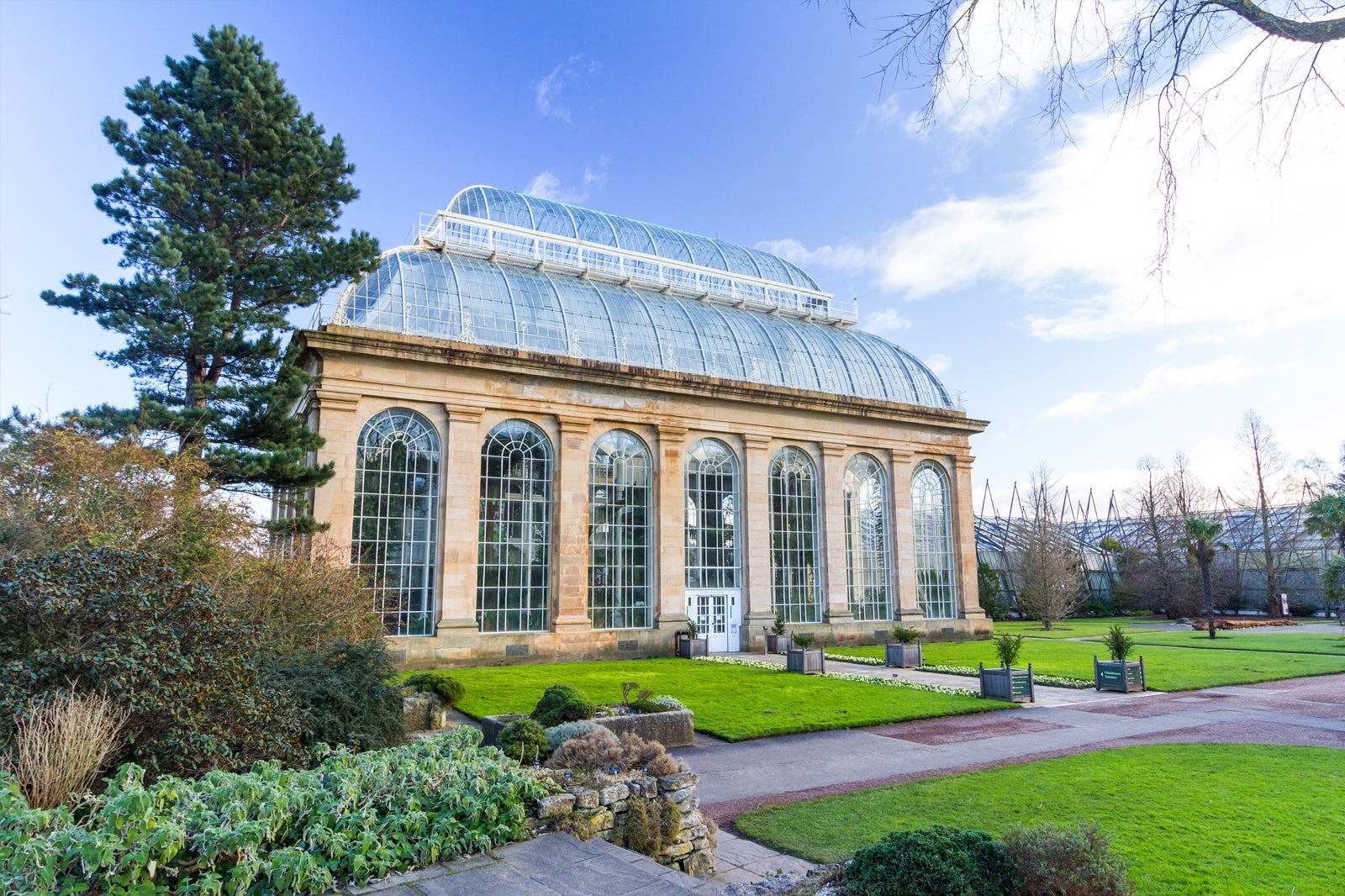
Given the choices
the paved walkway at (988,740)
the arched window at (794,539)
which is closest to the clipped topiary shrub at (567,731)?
the paved walkway at (988,740)

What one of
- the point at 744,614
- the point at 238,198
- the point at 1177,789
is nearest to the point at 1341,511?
the point at 744,614

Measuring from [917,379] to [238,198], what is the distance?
31103 millimetres

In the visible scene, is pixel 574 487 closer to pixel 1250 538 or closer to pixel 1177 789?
pixel 1177 789

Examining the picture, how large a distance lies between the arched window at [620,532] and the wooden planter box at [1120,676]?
15.2 metres

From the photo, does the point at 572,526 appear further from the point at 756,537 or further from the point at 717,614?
the point at 756,537

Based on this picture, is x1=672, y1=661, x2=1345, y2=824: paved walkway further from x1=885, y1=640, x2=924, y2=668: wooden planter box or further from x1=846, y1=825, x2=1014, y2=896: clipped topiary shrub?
x1=885, y1=640, x2=924, y2=668: wooden planter box

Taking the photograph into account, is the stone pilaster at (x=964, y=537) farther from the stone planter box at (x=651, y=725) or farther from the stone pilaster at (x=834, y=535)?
the stone planter box at (x=651, y=725)

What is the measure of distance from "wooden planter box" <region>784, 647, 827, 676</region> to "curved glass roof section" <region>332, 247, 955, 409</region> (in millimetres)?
12767

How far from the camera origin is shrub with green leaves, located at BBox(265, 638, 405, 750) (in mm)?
9406

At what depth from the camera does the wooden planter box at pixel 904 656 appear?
2670 cm

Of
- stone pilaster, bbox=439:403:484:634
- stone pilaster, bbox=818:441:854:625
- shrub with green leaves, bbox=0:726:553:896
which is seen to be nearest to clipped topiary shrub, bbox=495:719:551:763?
shrub with green leaves, bbox=0:726:553:896

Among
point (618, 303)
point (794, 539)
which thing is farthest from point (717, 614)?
point (618, 303)

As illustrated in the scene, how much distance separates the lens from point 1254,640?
119 ft

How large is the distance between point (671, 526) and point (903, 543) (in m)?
12.7
